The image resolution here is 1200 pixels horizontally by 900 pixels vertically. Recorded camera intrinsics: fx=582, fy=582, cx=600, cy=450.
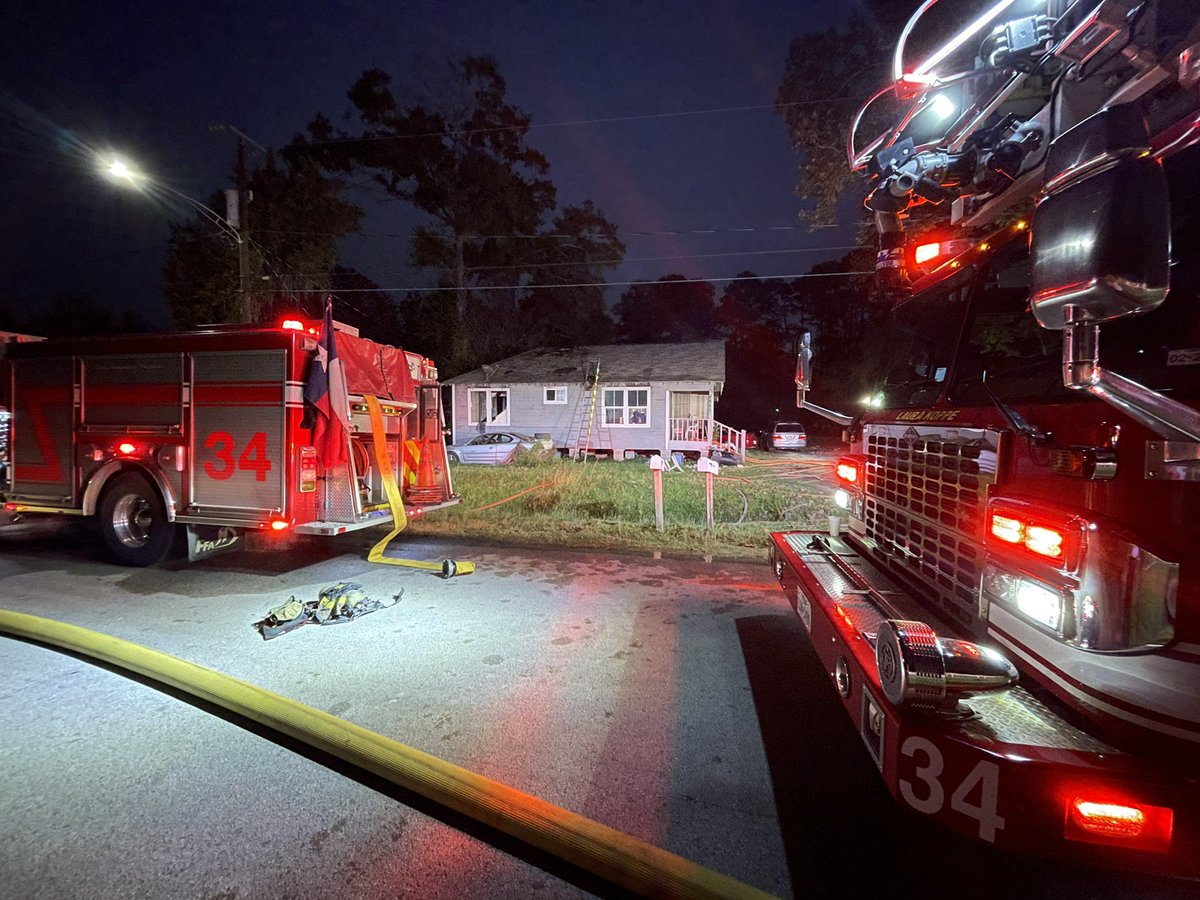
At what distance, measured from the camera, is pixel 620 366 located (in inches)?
874

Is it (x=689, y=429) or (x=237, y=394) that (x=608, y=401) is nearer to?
(x=689, y=429)

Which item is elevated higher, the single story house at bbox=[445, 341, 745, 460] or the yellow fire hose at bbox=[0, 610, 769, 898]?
the single story house at bbox=[445, 341, 745, 460]

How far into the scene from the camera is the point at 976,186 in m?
3.26

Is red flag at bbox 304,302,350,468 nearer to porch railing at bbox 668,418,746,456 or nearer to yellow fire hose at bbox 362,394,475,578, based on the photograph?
yellow fire hose at bbox 362,394,475,578

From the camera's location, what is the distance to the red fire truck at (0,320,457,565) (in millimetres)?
5637

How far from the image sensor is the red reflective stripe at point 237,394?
562 centimetres

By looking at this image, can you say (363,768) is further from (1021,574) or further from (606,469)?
(606,469)

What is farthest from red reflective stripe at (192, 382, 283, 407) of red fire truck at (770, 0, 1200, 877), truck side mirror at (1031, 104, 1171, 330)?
truck side mirror at (1031, 104, 1171, 330)

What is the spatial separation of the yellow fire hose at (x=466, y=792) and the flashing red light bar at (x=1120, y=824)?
3.09 feet

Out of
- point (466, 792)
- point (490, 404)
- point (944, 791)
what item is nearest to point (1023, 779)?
point (944, 791)

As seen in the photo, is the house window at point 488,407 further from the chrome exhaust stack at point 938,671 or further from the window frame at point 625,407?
the chrome exhaust stack at point 938,671

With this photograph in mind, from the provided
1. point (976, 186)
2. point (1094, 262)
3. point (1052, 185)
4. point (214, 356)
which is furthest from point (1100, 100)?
point (214, 356)

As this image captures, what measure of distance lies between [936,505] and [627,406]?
19.1 metres

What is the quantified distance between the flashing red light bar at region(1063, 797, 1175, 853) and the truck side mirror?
125cm
